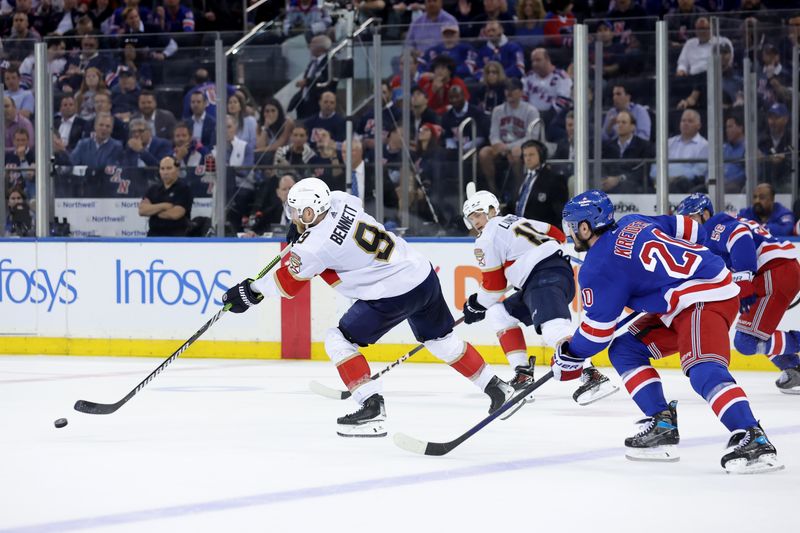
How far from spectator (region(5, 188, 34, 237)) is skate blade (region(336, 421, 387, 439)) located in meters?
4.51

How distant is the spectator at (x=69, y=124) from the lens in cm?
881

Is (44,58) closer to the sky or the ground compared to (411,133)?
closer to the sky

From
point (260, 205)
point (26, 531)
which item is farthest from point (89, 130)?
point (26, 531)

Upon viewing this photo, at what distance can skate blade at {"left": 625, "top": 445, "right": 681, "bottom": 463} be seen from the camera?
4387mm

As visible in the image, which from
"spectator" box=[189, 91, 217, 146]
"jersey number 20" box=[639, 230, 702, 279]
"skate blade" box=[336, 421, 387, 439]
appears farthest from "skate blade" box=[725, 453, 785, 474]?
"spectator" box=[189, 91, 217, 146]

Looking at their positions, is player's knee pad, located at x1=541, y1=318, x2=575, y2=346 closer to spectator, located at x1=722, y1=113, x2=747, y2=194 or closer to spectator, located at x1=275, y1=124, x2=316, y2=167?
spectator, located at x1=722, y1=113, x2=747, y2=194

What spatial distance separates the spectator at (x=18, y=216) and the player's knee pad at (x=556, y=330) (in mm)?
4276

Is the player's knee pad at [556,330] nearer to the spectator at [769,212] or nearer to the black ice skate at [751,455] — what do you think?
the black ice skate at [751,455]

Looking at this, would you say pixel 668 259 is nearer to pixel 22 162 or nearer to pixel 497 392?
pixel 497 392

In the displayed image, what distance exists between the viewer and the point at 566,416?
5691mm

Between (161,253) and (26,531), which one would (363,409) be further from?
(161,253)

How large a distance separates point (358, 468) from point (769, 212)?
14.0 ft

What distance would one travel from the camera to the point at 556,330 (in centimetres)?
607

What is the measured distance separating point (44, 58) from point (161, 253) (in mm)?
1590
